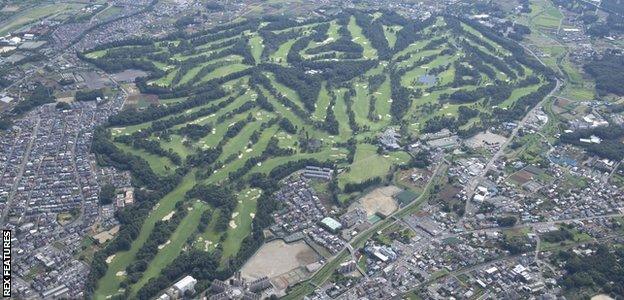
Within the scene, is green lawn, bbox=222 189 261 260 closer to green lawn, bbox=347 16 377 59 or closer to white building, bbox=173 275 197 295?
white building, bbox=173 275 197 295

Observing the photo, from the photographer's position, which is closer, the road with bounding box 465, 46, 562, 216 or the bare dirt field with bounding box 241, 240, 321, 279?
the bare dirt field with bounding box 241, 240, 321, 279

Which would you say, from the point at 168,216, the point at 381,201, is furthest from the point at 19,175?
the point at 381,201

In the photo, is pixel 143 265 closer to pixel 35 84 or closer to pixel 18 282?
pixel 18 282

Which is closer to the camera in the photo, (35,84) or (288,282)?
(288,282)

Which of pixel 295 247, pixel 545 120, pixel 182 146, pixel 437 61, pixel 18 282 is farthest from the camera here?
pixel 437 61

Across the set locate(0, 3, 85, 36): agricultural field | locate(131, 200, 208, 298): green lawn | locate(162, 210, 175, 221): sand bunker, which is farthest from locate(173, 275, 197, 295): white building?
locate(0, 3, 85, 36): agricultural field

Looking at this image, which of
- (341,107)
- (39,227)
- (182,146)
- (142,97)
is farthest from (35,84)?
(341,107)

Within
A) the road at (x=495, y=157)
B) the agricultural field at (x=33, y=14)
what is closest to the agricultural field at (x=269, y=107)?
the road at (x=495, y=157)
